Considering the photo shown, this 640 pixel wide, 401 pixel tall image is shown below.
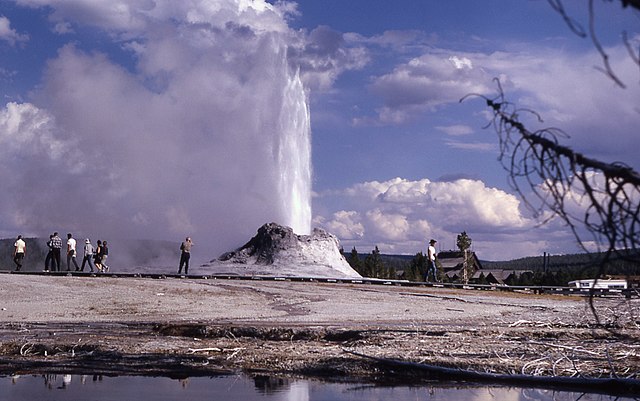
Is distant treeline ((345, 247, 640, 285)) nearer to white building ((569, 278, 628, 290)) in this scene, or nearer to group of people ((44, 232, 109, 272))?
white building ((569, 278, 628, 290))

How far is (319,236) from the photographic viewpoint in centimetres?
4491

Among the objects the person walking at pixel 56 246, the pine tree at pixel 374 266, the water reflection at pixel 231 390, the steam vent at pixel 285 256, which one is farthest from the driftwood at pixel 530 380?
the pine tree at pixel 374 266

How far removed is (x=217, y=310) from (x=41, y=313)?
12.1ft

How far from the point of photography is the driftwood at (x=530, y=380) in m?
9.88

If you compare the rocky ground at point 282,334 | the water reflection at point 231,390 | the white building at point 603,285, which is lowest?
the water reflection at point 231,390

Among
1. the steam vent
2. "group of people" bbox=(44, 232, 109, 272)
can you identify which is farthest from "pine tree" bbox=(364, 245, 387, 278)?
"group of people" bbox=(44, 232, 109, 272)

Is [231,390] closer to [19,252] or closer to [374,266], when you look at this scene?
[19,252]

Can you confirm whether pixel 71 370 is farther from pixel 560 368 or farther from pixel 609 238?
pixel 609 238

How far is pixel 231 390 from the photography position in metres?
9.85

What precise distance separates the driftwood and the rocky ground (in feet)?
0.58

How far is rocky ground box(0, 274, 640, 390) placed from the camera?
11586 millimetres

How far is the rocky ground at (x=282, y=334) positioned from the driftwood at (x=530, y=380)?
0.18 m

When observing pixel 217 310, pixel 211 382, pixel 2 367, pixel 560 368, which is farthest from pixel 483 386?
pixel 217 310

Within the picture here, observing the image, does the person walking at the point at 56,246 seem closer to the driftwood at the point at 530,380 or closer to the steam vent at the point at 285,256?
the steam vent at the point at 285,256
